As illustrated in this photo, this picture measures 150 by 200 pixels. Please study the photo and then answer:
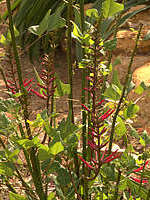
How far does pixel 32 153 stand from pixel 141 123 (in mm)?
1001

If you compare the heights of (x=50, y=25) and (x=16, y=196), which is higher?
(x=50, y=25)

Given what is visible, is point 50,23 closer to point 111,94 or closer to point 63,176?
point 111,94

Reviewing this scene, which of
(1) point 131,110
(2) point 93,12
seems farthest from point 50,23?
A: (1) point 131,110

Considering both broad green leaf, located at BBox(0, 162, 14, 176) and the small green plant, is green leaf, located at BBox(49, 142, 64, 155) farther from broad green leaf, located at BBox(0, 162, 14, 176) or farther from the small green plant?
broad green leaf, located at BBox(0, 162, 14, 176)

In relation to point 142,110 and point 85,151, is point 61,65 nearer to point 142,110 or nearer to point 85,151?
point 142,110

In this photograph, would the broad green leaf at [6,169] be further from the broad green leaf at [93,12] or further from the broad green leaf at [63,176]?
the broad green leaf at [93,12]

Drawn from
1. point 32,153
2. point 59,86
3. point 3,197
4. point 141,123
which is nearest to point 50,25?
point 59,86

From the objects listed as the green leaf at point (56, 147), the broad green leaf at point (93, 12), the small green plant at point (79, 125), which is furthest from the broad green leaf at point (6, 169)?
the broad green leaf at point (93, 12)

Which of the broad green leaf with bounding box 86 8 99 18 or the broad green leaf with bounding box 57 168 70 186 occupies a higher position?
the broad green leaf with bounding box 86 8 99 18

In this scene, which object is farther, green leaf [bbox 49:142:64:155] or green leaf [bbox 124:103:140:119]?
green leaf [bbox 124:103:140:119]

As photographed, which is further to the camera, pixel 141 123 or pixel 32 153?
pixel 141 123

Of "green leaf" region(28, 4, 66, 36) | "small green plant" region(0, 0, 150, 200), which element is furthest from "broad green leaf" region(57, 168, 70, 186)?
"green leaf" region(28, 4, 66, 36)

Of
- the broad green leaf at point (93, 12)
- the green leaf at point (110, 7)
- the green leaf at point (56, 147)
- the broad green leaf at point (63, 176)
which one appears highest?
the green leaf at point (110, 7)

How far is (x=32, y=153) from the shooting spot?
1.60ft
